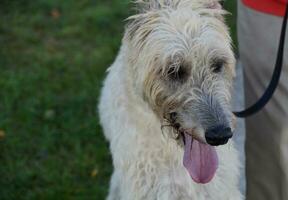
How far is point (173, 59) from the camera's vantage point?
12.1 feet

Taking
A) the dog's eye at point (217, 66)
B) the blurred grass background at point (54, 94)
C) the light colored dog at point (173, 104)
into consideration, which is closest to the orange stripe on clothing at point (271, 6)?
the light colored dog at point (173, 104)

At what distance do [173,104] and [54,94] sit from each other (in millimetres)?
2851

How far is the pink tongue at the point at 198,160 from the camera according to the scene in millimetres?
3902

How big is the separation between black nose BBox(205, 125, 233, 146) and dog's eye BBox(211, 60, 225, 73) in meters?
0.33

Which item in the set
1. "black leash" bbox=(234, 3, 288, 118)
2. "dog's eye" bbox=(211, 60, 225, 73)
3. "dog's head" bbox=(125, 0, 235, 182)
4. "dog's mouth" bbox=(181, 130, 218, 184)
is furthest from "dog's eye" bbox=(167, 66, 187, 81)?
"black leash" bbox=(234, 3, 288, 118)

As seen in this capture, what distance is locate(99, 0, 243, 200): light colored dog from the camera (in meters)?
3.72

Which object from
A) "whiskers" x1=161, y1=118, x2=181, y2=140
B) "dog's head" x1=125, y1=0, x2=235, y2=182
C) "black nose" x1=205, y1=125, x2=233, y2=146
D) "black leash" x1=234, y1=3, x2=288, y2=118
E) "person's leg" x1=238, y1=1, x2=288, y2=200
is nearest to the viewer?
"black nose" x1=205, y1=125, x2=233, y2=146

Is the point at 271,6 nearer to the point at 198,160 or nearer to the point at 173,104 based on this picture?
the point at 173,104

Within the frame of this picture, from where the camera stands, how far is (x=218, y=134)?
3584 millimetres

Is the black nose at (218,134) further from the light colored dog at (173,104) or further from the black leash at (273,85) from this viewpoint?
the black leash at (273,85)

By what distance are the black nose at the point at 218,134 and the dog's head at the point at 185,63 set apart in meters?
0.01

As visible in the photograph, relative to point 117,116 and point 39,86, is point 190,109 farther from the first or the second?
point 39,86

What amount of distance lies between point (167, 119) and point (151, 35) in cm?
44

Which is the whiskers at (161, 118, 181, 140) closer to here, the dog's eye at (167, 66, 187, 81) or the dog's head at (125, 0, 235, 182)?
the dog's head at (125, 0, 235, 182)
